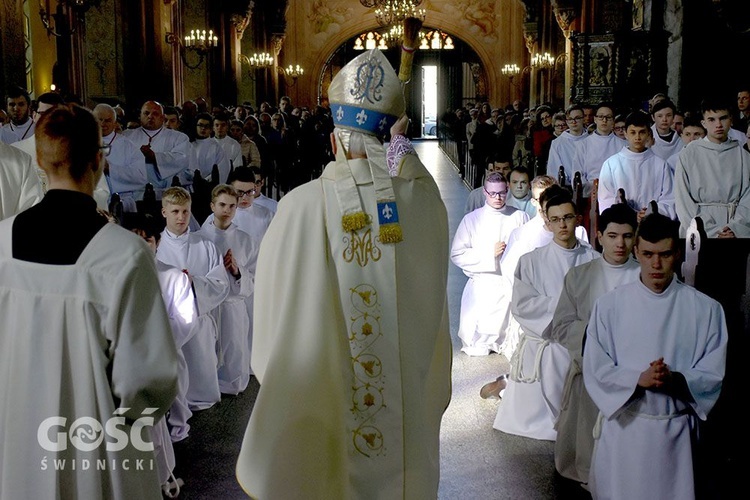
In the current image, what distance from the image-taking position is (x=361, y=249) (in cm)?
390

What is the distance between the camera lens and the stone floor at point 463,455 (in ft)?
17.7

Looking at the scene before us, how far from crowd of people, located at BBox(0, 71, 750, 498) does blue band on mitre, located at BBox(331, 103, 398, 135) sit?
0.01m

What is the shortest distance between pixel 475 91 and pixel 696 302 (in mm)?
38308

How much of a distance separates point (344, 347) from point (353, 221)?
52cm

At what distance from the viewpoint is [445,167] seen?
93.9 ft

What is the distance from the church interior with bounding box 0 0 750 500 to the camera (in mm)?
5914

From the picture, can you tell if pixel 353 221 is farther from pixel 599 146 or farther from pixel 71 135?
pixel 599 146

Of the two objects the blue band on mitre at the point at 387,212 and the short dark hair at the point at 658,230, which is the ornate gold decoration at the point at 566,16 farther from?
the blue band on mitre at the point at 387,212

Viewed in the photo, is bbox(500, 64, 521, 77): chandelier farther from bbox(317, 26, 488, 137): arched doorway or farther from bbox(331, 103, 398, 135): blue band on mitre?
bbox(331, 103, 398, 135): blue band on mitre

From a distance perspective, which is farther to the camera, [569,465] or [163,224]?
[163,224]

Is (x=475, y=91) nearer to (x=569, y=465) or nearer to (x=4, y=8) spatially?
(x=4, y=8)

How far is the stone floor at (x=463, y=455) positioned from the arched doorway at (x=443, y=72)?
34204mm

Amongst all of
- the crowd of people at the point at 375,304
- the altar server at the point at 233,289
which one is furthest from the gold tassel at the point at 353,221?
the altar server at the point at 233,289

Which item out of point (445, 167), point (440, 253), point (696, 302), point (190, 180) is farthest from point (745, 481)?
point (445, 167)
